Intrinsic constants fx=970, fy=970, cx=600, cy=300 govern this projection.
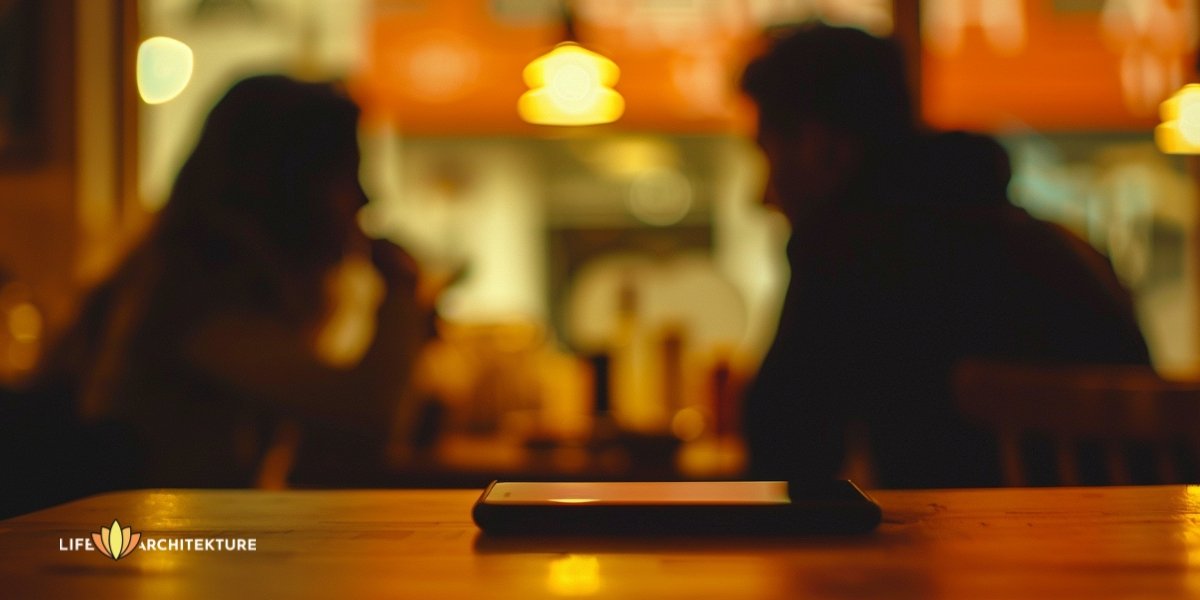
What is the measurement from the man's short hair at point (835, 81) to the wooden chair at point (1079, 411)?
59 cm

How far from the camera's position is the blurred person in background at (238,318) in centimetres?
158

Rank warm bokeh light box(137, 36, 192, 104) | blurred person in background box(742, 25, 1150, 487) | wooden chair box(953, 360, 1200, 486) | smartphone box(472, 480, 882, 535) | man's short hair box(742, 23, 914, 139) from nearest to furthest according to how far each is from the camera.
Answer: smartphone box(472, 480, 882, 535) < wooden chair box(953, 360, 1200, 486) < blurred person in background box(742, 25, 1150, 487) < man's short hair box(742, 23, 914, 139) < warm bokeh light box(137, 36, 192, 104)

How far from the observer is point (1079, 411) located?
37.4 inches

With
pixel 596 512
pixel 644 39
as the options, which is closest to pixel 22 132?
pixel 644 39

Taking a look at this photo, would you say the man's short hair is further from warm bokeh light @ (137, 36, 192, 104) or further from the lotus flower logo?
warm bokeh light @ (137, 36, 192, 104)

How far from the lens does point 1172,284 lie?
3211mm

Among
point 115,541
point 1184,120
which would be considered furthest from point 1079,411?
point 1184,120

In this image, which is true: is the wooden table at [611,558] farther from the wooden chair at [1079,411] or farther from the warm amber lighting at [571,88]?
A: the warm amber lighting at [571,88]

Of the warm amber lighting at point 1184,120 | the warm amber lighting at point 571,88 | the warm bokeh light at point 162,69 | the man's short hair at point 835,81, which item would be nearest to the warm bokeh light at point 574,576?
the man's short hair at point 835,81

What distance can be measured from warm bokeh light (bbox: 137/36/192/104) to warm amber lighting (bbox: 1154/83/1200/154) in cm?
302

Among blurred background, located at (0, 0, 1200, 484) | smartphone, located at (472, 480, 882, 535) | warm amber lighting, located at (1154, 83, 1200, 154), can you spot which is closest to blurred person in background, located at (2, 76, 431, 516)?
blurred background, located at (0, 0, 1200, 484)

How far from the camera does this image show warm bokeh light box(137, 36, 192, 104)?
3031mm

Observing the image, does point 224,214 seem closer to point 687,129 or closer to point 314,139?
point 314,139

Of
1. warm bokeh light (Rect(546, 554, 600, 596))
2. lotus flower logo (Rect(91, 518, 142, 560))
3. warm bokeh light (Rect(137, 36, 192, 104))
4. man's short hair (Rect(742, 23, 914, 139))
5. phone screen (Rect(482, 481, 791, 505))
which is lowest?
phone screen (Rect(482, 481, 791, 505))
